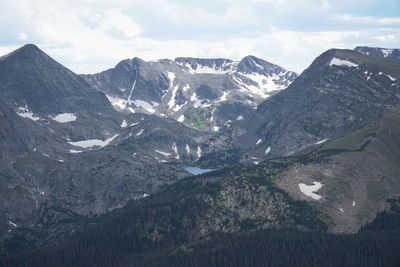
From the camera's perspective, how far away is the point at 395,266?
19788 centimetres
